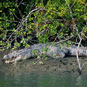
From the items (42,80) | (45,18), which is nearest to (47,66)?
(45,18)

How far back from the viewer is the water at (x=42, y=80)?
25.3ft

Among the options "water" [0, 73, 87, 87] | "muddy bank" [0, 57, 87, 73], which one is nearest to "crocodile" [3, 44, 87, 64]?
"muddy bank" [0, 57, 87, 73]

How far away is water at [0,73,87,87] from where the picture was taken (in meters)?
7.70

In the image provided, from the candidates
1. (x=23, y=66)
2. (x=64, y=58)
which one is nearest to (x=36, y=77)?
(x=23, y=66)

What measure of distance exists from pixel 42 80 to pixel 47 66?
2075mm

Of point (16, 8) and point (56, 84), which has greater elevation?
point (16, 8)

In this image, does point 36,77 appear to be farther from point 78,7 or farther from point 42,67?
point 78,7

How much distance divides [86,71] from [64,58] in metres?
1.90

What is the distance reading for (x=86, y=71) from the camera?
378 inches

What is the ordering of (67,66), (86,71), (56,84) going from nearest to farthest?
(56,84)
(86,71)
(67,66)

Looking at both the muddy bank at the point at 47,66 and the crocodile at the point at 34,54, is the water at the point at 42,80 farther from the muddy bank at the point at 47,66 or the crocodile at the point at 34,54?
the crocodile at the point at 34,54

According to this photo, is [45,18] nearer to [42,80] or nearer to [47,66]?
[47,66]

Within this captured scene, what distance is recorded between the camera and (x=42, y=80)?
325 inches

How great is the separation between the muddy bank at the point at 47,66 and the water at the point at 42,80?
766 mm
